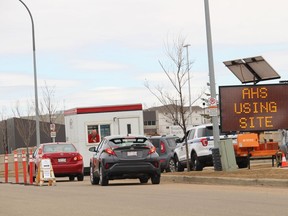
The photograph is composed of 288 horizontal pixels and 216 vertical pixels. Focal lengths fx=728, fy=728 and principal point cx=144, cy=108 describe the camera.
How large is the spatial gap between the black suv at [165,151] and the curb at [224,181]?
17.4ft

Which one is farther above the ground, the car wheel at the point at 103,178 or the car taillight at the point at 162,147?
the car taillight at the point at 162,147

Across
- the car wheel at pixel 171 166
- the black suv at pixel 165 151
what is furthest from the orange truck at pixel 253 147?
the black suv at pixel 165 151

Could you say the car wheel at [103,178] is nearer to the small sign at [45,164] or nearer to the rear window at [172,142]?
the small sign at [45,164]

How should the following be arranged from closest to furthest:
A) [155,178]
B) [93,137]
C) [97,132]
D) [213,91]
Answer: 1. [155,178]
2. [213,91]
3. [93,137]
4. [97,132]

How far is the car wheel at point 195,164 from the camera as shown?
26672 mm

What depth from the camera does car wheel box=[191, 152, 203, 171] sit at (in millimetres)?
26672

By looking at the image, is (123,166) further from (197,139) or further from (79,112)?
(79,112)

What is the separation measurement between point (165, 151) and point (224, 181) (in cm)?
1037

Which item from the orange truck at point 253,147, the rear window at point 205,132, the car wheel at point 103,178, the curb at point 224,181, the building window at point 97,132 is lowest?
the curb at point 224,181

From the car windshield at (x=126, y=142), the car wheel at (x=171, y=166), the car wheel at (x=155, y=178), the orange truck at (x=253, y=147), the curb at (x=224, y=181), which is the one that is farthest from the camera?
the car wheel at (x=171, y=166)

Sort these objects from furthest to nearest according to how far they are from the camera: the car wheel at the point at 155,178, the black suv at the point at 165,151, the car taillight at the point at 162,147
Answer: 1. the car taillight at the point at 162,147
2. the black suv at the point at 165,151
3. the car wheel at the point at 155,178

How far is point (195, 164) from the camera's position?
27.0 metres

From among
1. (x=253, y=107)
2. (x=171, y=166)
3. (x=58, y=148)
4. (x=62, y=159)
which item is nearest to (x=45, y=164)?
(x=62, y=159)

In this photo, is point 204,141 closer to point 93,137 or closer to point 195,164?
point 195,164
